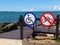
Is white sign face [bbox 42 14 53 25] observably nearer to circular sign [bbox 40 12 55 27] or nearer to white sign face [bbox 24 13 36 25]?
circular sign [bbox 40 12 55 27]

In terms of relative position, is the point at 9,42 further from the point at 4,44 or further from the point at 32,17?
the point at 32,17

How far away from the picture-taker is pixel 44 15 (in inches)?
425

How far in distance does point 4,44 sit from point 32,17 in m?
1.74

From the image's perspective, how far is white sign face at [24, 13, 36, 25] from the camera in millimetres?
10961

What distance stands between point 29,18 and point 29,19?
0.18 ft

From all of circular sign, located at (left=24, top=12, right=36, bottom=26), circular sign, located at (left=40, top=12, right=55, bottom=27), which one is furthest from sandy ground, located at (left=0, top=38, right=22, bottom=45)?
circular sign, located at (left=40, top=12, right=55, bottom=27)

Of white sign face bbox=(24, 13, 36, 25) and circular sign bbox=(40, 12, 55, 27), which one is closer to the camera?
circular sign bbox=(40, 12, 55, 27)

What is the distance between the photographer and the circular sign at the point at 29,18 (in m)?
11.0

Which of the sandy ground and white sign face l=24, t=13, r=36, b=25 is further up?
white sign face l=24, t=13, r=36, b=25

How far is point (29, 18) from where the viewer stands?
433 inches

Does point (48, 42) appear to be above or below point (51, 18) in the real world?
below

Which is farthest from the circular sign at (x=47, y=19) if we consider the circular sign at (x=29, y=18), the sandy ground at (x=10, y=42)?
the sandy ground at (x=10, y=42)

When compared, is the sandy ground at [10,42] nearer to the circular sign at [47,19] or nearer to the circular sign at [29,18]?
the circular sign at [29,18]

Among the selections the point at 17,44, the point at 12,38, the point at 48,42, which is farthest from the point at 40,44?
the point at 12,38
